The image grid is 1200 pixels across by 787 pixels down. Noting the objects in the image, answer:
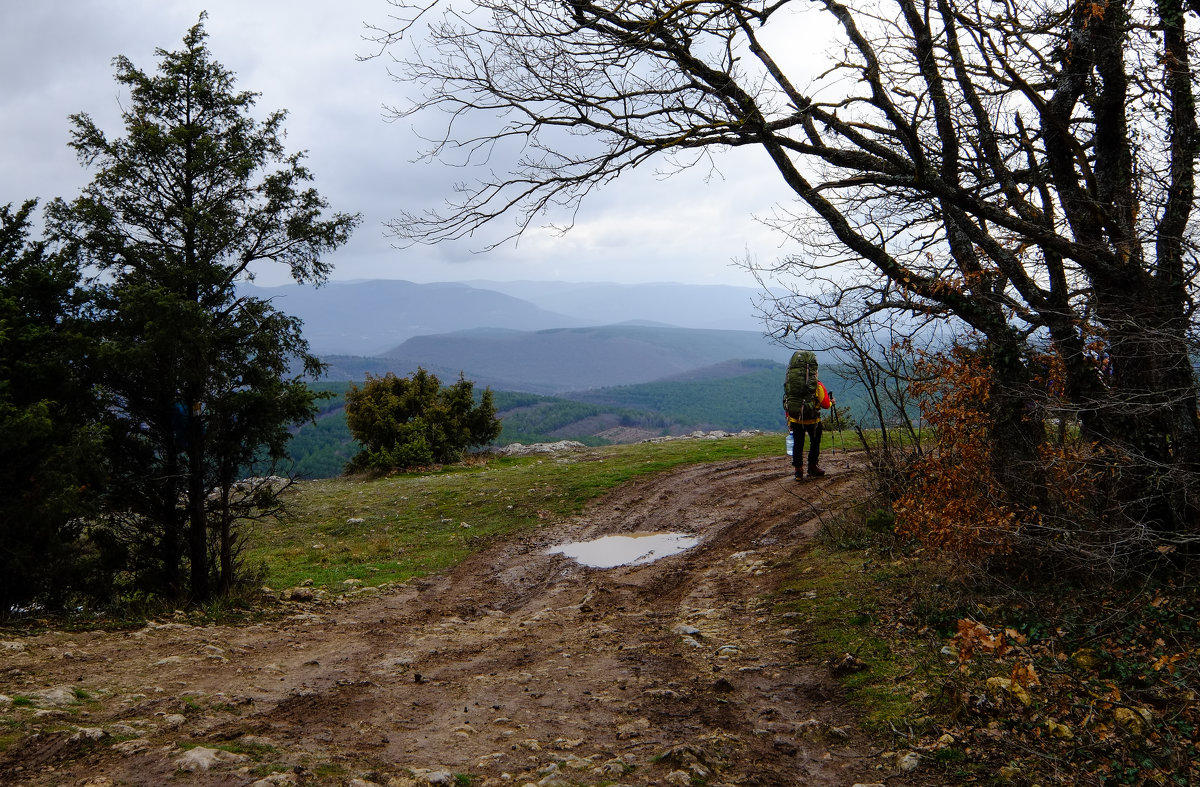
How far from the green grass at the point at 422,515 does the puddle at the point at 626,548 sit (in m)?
1.80

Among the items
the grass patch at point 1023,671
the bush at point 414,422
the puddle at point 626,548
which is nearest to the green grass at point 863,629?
the grass patch at point 1023,671

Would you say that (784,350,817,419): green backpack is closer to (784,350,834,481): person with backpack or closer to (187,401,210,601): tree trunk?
(784,350,834,481): person with backpack

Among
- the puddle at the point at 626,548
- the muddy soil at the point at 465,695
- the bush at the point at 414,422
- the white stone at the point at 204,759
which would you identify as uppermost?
the bush at the point at 414,422

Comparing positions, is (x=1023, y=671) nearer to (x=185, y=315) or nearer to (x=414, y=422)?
(x=185, y=315)

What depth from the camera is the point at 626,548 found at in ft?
36.0

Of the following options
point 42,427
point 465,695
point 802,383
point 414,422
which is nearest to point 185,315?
point 42,427

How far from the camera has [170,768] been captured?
11.8 ft

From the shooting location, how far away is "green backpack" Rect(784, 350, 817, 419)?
38.8ft

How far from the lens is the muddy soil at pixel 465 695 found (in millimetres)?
3793

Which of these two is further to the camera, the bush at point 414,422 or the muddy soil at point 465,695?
the bush at point 414,422

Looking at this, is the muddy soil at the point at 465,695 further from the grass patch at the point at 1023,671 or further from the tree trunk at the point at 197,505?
the tree trunk at the point at 197,505

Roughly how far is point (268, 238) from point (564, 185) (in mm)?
3903

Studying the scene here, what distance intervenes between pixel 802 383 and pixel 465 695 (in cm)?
832

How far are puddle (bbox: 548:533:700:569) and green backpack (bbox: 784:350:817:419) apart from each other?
9.81 feet
